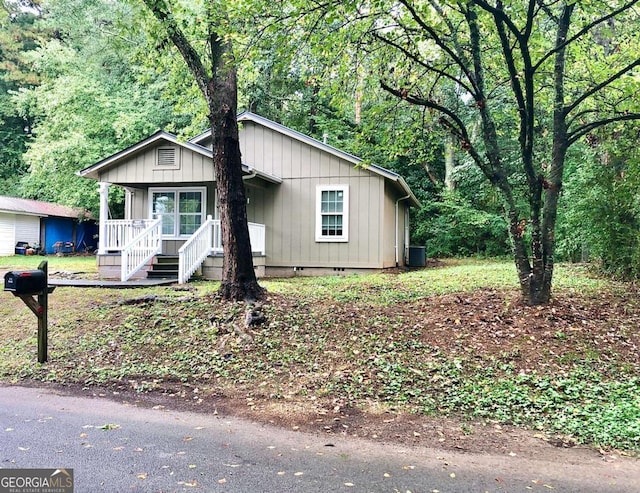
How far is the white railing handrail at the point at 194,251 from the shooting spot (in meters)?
11.2

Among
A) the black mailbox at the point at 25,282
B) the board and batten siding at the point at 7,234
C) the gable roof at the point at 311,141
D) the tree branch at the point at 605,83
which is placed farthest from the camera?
the board and batten siding at the point at 7,234

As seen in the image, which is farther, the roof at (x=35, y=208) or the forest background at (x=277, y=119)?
the roof at (x=35, y=208)

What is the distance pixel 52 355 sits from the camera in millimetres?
6195

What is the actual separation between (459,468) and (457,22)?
7.00 meters

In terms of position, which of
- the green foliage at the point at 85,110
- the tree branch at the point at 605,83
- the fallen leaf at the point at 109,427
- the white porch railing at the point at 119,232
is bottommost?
the fallen leaf at the point at 109,427

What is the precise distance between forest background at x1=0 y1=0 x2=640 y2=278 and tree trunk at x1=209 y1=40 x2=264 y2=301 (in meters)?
0.79

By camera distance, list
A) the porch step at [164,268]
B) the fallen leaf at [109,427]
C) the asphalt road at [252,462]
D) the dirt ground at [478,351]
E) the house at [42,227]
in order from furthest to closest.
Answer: the house at [42,227] → the porch step at [164,268] → the fallen leaf at [109,427] → the dirt ground at [478,351] → the asphalt road at [252,462]

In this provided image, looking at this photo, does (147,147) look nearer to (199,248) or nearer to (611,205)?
(199,248)

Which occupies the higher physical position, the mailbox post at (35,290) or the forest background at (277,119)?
the forest background at (277,119)

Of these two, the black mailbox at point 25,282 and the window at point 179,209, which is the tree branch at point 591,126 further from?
the window at point 179,209

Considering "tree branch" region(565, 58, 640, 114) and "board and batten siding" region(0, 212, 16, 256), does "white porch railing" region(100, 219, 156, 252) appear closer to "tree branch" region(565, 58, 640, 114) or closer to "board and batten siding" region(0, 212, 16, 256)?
"tree branch" region(565, 58, 640, 114)

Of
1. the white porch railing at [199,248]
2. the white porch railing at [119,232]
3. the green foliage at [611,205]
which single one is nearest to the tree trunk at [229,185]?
the white porch railing at [199,248]

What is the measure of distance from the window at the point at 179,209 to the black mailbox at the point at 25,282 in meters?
8.32

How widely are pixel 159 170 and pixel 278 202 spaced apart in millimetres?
3678
